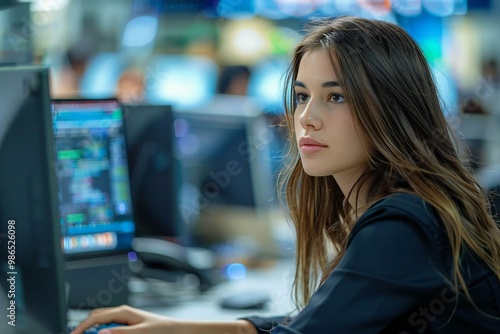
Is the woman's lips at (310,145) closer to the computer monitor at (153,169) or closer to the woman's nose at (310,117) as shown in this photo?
the woman's nose at (310,117)

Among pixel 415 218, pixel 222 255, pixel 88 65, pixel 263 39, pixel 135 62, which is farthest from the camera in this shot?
pixel 263 39

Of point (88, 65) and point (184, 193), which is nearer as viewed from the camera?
point (184, 193)

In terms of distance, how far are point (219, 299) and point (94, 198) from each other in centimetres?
53

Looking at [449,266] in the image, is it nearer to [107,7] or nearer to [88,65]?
[88,65]

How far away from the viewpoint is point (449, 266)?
1313 mm

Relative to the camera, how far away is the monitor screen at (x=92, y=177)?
2.12 metres

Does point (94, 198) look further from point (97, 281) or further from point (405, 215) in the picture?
point (405, 215)

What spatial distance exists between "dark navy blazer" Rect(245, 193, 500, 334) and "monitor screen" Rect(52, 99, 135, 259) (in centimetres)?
92

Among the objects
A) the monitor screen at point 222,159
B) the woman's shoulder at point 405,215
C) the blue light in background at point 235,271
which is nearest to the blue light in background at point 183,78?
the monitor screen at point 222,159

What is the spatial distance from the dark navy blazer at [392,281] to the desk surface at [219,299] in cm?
75

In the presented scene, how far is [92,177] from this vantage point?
2.16 metres

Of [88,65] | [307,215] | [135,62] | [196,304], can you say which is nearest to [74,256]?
[196,304]

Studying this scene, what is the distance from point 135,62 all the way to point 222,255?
610cm

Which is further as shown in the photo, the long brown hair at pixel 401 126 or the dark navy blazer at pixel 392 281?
the long brown hair at pixel 401 126
